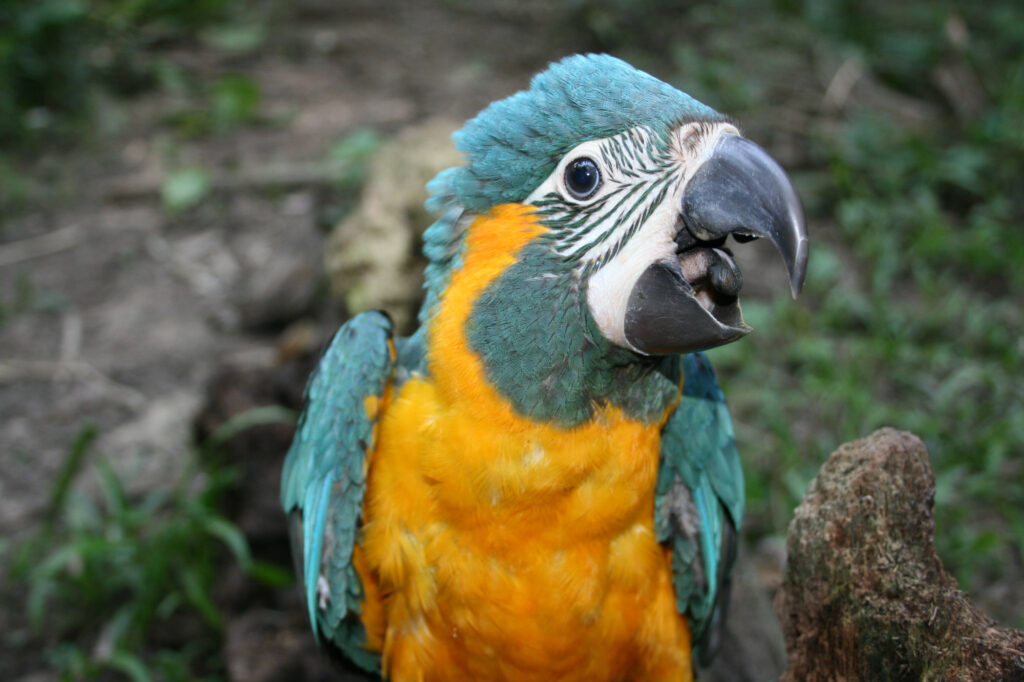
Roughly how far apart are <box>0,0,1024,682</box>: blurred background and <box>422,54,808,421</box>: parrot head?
2029 mm

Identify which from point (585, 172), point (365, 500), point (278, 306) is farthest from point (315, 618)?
point (278, 306)

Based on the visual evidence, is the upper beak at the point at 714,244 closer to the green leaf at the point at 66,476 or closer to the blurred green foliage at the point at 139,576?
the blurred green foliage at the point at 139,576

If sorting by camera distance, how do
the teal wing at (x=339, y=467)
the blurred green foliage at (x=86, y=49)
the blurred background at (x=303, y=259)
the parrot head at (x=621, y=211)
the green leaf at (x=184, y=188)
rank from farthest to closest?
the blurred green foliage at (x=86, y=49), the green leaf at (x=184, y=188), the blurred background at (x=303, y=259), the teal wing at (x=339, y=467), the parrot head at (x=621, y=211)

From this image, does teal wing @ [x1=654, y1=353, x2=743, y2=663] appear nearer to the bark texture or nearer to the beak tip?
the bark texture

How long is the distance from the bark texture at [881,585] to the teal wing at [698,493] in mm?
351

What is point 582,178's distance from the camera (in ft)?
6.16

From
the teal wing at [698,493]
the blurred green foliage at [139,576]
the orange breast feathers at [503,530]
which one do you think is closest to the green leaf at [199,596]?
the blurred green foliage at [139,576]

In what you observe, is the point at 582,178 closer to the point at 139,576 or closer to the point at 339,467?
the point at 339,467

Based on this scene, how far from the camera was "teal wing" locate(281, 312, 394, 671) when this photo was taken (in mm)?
2309

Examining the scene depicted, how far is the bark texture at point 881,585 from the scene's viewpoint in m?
1.68

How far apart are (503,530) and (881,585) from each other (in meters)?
0.85

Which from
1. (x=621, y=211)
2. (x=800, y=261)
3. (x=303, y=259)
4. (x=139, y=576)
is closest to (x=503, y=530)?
(x=621, y=211)

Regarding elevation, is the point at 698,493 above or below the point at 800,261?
below

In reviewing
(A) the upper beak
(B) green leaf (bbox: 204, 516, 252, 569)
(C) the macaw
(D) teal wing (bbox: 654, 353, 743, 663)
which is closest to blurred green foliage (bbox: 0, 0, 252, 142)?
(B) green leaf (bbox: 204, 516, 252, 569)
